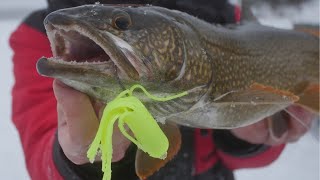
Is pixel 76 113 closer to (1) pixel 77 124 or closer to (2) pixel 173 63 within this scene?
(1) pixel 77 124

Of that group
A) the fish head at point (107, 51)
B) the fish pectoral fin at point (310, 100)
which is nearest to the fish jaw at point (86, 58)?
the fish head at point (107, 51)

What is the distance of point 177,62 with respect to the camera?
1337 millimetres

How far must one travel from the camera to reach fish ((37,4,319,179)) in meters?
1.14

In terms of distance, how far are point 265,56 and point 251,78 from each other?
178 millimetres

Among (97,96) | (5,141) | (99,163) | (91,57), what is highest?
(91,57)

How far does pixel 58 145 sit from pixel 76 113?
13.6 inches

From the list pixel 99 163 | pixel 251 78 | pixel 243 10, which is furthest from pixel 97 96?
pixel 243 10

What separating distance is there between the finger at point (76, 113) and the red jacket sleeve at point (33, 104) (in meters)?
0.34

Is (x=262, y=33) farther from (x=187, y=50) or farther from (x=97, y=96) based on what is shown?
(x=97, y=96)

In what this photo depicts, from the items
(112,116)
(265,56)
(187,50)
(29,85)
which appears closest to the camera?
(112,116)

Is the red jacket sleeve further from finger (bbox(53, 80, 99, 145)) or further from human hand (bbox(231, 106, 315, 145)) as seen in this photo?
human hand (bbox(231, 106, 315, 145))

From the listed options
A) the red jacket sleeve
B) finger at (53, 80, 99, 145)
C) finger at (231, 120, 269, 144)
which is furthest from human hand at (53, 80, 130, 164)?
finger at (231, 120, 269, 144)

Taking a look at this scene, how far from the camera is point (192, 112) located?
1.45 metres

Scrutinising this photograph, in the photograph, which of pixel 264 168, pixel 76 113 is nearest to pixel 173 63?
pixel 76 113
